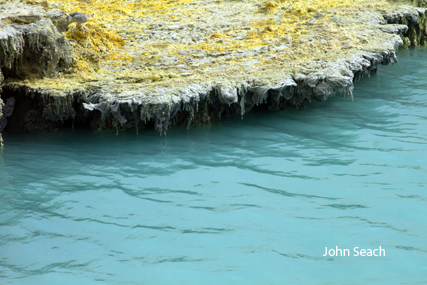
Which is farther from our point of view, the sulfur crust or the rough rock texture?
the sulfur crust

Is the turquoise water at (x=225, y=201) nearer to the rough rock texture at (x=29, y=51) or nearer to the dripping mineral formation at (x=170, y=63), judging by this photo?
the dripping mineral formation at (x=170, y=63)

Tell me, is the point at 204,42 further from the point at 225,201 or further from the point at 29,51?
the point at 225,201

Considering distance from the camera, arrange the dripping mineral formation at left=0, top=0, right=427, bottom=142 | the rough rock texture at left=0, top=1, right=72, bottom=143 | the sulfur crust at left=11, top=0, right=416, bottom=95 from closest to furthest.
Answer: the dripping mineral formation at left=0, top=0, right=427, bottom=142 < the rough rock texture at left=0, top=1, right=72, bottom=143 < the sulfur crust at left=11, top=0, right=416, bottom=95

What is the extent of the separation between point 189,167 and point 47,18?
14.1ft

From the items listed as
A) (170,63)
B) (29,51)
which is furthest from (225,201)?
(29,51)

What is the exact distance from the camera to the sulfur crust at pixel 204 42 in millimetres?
7191

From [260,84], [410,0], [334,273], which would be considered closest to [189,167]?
[260,84]

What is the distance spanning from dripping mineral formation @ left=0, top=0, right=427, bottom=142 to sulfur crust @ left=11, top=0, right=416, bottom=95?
0.07 feet

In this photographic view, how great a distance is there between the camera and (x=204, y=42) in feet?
28.1

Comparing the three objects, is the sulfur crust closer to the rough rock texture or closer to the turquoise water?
the rough rock texture

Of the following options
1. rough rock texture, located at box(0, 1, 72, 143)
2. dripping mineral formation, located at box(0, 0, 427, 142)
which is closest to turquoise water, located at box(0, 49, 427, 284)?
dripping mineral formation, located at box(0, 0, 427, 142)

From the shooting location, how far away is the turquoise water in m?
3.83

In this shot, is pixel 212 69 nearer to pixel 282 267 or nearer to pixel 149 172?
pixel 149 172

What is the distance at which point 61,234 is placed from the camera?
440 cm
